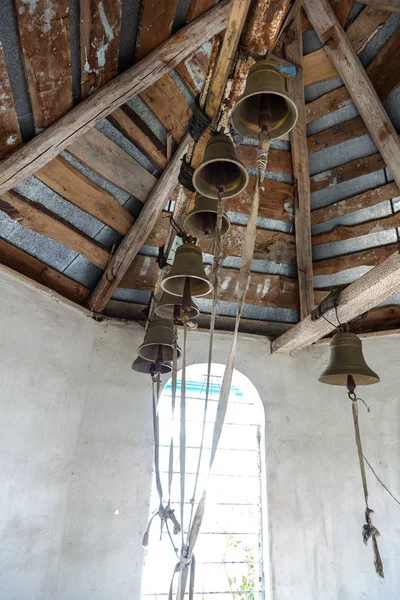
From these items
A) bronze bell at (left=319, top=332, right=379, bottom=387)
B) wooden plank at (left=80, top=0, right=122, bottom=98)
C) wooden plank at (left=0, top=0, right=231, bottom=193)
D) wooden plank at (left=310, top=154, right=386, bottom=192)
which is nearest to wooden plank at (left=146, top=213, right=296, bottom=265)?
wooden plank at (left=310, top=154, right=386, bottom=192)

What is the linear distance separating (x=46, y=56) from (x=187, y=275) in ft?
5.19

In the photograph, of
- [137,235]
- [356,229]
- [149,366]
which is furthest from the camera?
[356,229]

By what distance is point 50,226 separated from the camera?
3.44 metres

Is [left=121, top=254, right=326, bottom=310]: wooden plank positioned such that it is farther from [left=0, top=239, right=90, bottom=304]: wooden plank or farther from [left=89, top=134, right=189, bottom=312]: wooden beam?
[left=0, top=239, right=90, bottom=304]: wooden plank

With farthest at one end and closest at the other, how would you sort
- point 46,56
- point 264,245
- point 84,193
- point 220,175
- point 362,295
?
point 264,245 → point 84,193 → point 362,295 → point 46,56 → point 220,175

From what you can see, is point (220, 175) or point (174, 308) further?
point (174, 308)

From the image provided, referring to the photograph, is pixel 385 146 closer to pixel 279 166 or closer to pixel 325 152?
pixel 325 152

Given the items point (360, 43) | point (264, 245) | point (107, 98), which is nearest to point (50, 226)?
point (107, 98)

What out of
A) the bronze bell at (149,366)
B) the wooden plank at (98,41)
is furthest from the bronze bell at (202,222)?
the wooden plank at (98,41)

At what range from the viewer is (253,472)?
3812 mm

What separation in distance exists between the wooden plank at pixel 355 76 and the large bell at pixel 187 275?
6.28ft

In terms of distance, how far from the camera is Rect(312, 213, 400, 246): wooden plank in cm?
381

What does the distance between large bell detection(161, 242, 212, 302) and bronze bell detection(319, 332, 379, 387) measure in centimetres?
106

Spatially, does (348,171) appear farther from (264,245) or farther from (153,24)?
(153,24)
